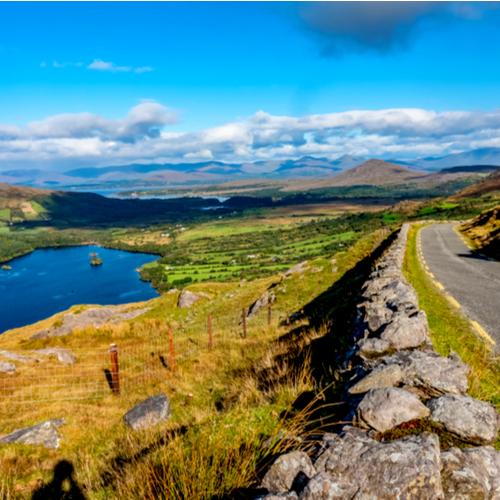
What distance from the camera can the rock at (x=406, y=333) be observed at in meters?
7.79

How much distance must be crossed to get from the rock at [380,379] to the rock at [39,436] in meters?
9.31

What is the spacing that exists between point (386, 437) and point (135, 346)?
2252cm

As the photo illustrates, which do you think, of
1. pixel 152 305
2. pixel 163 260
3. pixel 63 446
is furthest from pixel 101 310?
pixel 163 260

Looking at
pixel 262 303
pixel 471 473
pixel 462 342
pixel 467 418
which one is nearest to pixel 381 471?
pixel 471 473

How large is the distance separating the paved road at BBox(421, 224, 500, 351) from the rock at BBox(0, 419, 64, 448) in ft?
41.6

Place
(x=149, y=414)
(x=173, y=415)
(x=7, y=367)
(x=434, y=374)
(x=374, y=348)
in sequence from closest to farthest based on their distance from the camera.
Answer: (x=434, y=374) < (x=374, y=348) < (x=173, y=415) < (x=149, y=414) < (x=7, y=367)

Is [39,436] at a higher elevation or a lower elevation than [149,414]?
lower

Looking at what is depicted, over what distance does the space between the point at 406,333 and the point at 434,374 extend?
1.94 m

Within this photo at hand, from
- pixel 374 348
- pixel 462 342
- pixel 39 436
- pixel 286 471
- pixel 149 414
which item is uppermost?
pixel 374 348

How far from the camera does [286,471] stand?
4.36 metres

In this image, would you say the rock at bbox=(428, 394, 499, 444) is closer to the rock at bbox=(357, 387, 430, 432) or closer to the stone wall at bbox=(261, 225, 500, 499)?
the stone wall at bbox=(261, 225, 500, 499)

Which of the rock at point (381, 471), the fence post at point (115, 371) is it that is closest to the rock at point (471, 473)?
the rock at point (381, 471)

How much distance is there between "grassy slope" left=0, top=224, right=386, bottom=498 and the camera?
5152 mm

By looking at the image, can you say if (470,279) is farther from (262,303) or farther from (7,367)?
(7,367)
